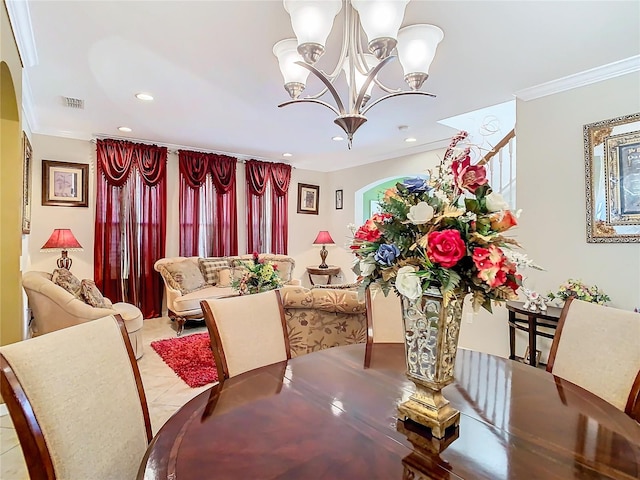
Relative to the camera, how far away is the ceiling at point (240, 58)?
2.14m

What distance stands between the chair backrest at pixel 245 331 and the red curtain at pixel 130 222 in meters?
4.15

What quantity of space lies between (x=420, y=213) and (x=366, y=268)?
23cm

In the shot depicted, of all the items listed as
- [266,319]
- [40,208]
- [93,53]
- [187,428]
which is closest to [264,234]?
[40,208]

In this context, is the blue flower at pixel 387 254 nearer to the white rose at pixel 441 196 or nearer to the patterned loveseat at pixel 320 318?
the white rose at pixel 441 196

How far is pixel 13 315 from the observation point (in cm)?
258

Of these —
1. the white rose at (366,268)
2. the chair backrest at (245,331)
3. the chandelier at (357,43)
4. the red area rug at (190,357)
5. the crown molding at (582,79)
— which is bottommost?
the red area rug at (190,357)

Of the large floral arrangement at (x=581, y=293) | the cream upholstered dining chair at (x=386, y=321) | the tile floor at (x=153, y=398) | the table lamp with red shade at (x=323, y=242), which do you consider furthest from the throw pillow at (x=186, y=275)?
the large floral arrangement at (x=581, y=293)

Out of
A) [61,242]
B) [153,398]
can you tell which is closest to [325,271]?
[61,242]

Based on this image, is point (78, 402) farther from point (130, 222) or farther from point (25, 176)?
point (130, 222)

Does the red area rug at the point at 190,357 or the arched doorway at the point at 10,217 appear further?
the red area rug at the point at 190,357

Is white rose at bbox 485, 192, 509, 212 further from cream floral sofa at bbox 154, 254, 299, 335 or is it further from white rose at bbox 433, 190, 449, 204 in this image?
cream floral sofa at bbox 154, 254, 299, 335

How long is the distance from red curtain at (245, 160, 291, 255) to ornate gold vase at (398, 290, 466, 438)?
5456mm

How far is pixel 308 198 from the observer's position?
23.4 ft

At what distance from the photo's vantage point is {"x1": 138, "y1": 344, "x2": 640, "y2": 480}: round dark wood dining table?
33.0 inches
